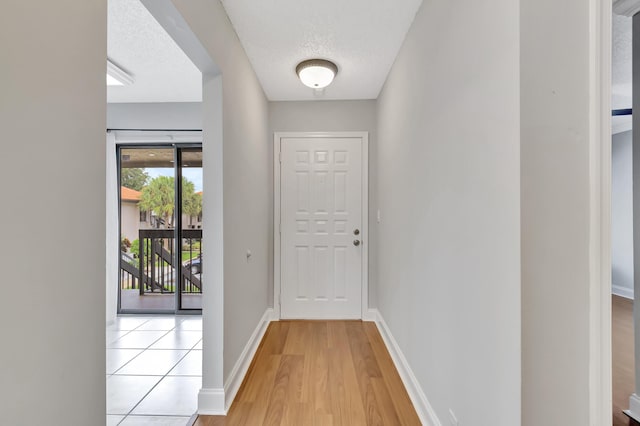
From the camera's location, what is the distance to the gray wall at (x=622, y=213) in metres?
1.02

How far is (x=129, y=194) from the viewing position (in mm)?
3902

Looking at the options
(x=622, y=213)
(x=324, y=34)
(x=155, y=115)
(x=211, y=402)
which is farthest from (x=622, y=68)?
(x=155, y=115)

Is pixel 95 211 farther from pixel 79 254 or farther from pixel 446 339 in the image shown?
pixel 446 339

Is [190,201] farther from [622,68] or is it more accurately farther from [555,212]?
[622,68]

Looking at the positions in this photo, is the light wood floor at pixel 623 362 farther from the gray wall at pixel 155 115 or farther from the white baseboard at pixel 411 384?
the gray wall at pixel 155 115

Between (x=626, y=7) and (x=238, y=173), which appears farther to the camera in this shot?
(x=238, y=173)

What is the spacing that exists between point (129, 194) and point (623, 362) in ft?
14.9

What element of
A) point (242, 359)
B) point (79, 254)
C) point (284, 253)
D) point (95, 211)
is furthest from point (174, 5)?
point (284, 253)

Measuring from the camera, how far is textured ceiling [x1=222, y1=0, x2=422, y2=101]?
2.01 meters

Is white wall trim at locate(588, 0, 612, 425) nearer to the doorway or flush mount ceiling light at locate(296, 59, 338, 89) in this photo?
flush mount ceiling light at locate(296, 59, 338, 89)

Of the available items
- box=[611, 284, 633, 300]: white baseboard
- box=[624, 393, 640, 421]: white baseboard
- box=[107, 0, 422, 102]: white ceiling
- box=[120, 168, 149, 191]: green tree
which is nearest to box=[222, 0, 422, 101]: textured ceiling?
box=[107, 0, 422, 102]: white ceiling

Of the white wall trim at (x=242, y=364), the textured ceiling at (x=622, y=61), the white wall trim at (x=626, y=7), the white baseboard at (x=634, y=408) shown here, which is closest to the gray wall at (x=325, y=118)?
the white wall trim at (x=242, y=364)

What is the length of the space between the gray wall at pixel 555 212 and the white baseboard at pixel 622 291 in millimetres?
334

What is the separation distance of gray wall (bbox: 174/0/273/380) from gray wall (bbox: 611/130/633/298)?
71.9 inches
